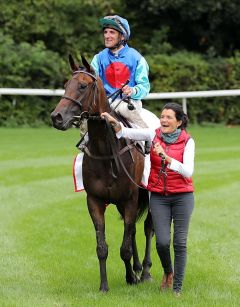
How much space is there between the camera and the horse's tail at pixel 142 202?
9459mm

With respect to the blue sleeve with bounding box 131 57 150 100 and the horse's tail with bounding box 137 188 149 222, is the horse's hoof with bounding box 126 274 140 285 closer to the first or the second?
the horse's tail with bounding box 137 188 149 222

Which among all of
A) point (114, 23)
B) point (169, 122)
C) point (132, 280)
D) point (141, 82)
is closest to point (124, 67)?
point (141, 82)

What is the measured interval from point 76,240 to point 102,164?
269 cm

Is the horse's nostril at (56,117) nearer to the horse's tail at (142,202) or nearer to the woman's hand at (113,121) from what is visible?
the woman's hand at (113,121)

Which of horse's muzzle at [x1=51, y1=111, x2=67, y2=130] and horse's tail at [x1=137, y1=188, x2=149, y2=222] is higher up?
horse's muzzle at [x1=51, y1=111, x2=67, y2=130]

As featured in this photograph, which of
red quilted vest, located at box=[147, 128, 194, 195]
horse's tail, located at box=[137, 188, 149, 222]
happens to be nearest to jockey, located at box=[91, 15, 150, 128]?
horse's tail, located at box=[137, 188, 149, 222]

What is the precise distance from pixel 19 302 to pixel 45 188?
6.92 m

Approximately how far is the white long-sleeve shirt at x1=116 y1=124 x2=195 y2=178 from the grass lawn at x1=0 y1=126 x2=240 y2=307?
1146mm

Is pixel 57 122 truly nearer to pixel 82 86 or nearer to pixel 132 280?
pixel 82 86

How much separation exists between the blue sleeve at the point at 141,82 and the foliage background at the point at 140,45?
14171 mm

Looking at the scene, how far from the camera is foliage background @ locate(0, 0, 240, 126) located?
23766 millimetres

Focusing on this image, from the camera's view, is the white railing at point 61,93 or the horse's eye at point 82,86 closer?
the horse's eye at point 82,86

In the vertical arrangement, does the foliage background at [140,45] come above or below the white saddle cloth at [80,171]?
below

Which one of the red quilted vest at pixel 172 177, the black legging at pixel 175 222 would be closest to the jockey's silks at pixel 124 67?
the red quilted vest at pixel 172 177
